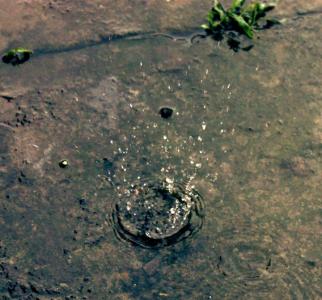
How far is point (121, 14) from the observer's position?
4289 millimetres

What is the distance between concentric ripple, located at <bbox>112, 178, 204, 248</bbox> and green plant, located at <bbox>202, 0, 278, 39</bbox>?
137 centimetres

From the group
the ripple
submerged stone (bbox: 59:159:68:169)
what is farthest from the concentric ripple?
submerged stone (bbox: 59:159:68:169)

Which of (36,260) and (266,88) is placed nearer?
(36,260)

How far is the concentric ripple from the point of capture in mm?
3174

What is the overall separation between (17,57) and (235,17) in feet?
5.32

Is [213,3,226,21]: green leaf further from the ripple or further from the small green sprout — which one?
the ripple

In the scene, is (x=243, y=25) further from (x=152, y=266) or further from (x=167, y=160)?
(x=152, y=266)

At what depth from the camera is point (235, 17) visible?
406 cm

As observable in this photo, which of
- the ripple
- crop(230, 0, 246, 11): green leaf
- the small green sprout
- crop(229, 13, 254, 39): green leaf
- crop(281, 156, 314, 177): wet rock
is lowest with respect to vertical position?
the ripple

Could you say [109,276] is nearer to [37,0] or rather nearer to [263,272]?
[263,272]

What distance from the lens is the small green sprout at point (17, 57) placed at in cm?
401

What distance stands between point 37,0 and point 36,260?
2246 millimetres

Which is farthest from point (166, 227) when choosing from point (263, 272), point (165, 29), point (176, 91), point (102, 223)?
point (165, 29)

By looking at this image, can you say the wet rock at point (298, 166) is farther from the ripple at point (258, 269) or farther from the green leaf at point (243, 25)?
the green leaf at point (243, 25)
